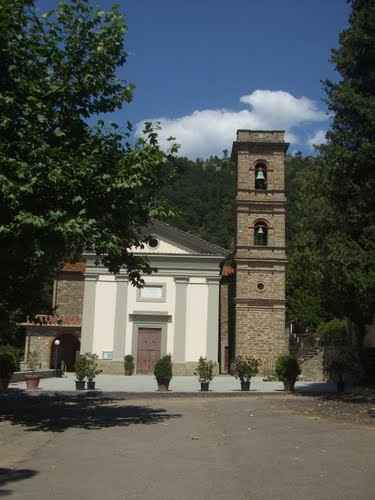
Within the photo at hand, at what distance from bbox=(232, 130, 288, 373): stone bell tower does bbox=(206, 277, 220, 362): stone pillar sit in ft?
4.28

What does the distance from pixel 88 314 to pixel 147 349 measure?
391 centimetres

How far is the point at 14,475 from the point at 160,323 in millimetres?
25496

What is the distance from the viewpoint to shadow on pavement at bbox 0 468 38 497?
611 centimetres

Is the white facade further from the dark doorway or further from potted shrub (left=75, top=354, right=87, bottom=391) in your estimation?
potted shrub (left=75, top=354, right=87, bottom=391)

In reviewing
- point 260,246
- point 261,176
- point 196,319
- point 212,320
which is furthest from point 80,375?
point 261,176

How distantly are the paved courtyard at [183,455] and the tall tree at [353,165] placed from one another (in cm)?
365

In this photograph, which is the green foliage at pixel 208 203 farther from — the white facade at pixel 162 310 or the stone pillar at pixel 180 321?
the stone pillar at pixel 180 321

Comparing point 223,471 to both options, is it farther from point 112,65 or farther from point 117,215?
point 112,65

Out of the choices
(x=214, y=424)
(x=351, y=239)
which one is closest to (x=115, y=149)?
(x=214, y=424)

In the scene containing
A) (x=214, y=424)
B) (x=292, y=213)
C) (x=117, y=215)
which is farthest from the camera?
(x=292, y=213)

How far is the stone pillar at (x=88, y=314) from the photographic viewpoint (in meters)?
31.6

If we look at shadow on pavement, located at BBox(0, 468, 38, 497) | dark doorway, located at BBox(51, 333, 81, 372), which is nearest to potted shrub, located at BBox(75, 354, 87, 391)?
shadow on pavement, located at BBox(0, 468, 38, 497)

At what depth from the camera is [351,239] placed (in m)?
15.8

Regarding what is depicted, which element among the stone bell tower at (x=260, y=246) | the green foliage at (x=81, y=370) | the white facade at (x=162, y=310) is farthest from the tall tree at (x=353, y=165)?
the white facade at (x=162, y=310)
